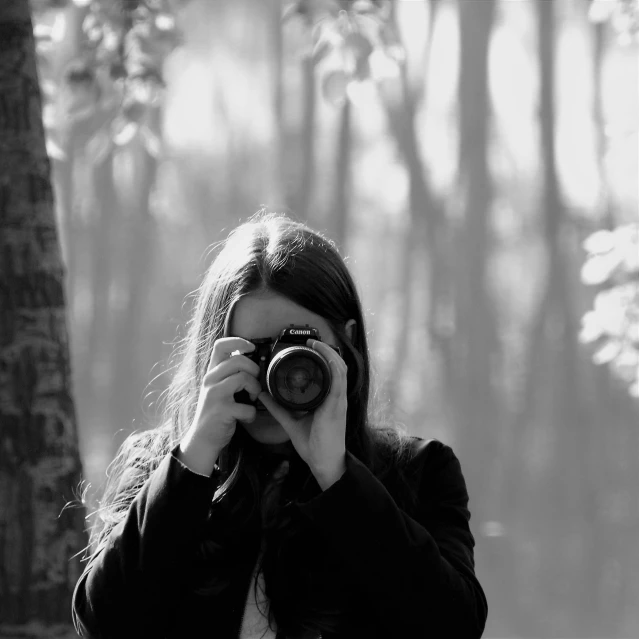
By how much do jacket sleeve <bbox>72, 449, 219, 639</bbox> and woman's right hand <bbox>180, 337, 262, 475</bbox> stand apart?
3 cm

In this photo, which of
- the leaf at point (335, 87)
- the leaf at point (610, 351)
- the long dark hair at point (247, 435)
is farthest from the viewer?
the leaf at point (610, 351)

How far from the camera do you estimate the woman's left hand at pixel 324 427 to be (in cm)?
149

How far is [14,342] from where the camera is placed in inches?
80.4

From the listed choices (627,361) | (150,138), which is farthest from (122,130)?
(627,361)

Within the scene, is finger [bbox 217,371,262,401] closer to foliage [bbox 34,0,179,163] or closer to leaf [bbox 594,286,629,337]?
foliage [bbox 34,0,179,163]

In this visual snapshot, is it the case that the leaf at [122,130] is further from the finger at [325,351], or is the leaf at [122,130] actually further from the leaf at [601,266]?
the finger at [325,351]

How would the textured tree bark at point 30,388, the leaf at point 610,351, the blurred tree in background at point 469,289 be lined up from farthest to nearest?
Answer: the blurred tree in background at point 469,289
the leaf at point 610,351
the textured tree bark at point 30,388

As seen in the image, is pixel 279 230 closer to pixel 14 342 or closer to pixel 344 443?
pixel 344 443

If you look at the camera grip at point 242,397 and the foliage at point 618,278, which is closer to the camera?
the camera grip at point 242,397

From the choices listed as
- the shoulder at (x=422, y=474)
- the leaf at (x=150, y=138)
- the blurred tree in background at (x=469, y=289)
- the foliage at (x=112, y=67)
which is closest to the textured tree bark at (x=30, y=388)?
the shoulder at (x=422, y=474)

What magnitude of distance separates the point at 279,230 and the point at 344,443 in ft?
1.28

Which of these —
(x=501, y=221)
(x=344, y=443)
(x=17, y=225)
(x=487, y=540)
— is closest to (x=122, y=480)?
(x=344, y=443)

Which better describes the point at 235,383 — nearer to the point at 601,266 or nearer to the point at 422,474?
the point at 422,474

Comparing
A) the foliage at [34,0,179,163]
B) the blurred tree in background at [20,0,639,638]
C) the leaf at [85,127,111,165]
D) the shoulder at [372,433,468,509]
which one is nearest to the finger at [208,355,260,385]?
Answer: the shoulder at [372,433,468,509]
